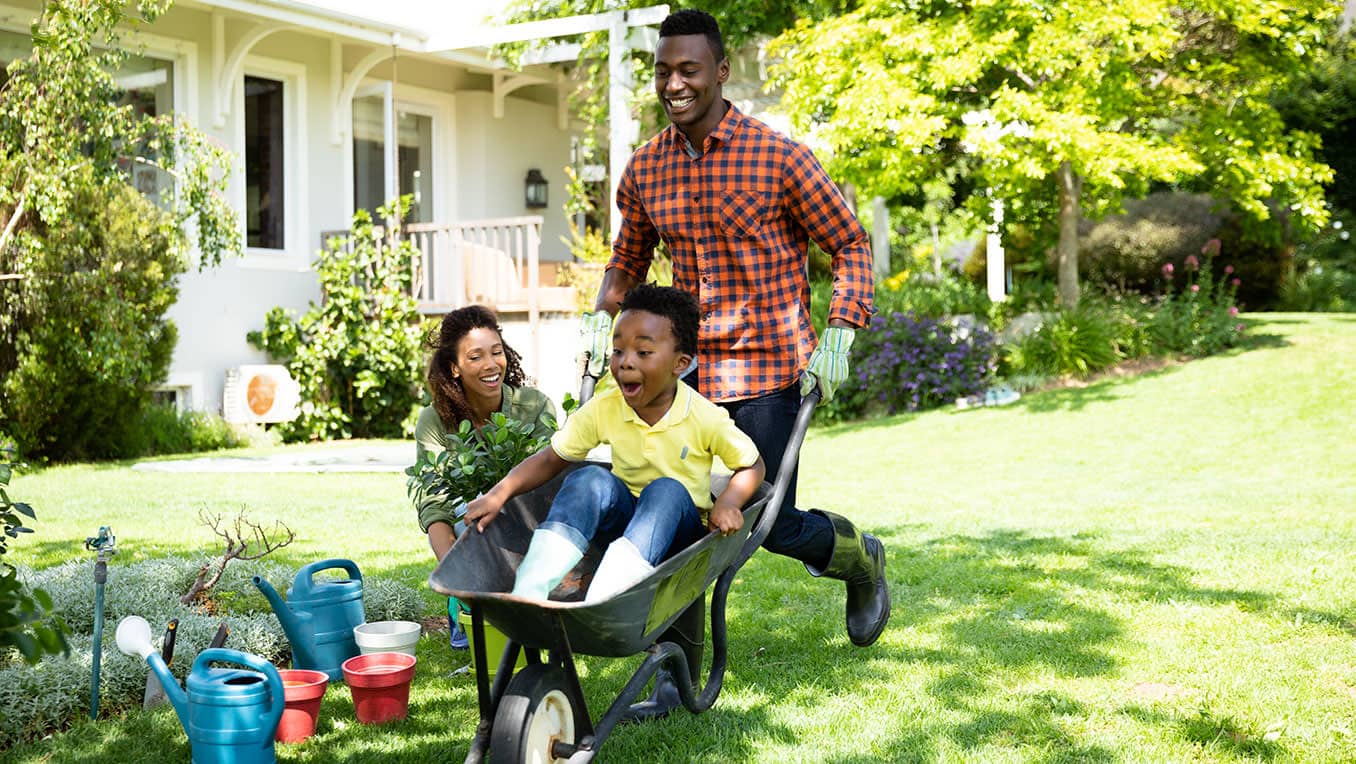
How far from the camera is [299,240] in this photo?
463 inches

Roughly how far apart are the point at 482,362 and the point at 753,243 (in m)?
0.98

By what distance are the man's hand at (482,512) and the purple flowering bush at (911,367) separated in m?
9.09

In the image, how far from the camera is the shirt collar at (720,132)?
11.4 ft

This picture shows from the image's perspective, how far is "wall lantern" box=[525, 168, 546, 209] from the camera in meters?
14.1

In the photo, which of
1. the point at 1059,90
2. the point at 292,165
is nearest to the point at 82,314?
the point at 292,165

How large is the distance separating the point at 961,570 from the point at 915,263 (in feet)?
51.6

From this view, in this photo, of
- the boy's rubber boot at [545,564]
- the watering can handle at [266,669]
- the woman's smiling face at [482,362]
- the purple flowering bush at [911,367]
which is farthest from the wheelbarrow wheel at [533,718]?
the purple flowering bush at [911,367]

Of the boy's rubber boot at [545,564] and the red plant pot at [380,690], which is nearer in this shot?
the boy's rubber boot at [545,564]

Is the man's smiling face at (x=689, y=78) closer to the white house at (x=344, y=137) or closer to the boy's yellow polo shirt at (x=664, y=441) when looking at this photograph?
the boy's yellow polo shirt at (x=664, y=441)

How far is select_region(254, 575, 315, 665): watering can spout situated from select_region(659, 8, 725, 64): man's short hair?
1.78m

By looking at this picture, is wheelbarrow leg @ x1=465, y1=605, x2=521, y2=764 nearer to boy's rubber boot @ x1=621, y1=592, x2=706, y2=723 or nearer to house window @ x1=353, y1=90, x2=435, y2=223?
boy's rubber boot @ x1=621, y1=592, x2=706, y2=723

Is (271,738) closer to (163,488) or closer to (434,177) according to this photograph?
(163,488)

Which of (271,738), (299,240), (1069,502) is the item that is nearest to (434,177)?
(299,240)

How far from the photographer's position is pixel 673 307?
3.04 m
